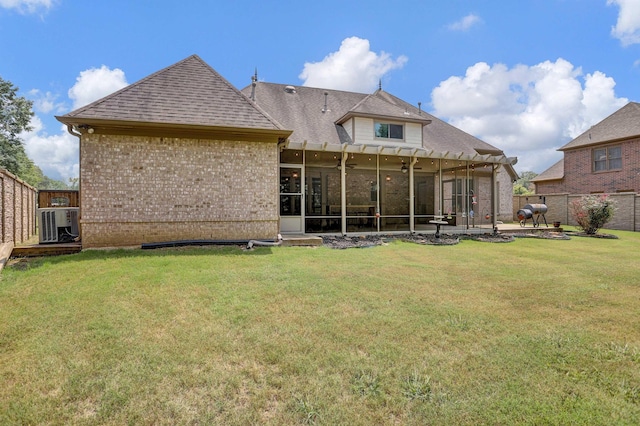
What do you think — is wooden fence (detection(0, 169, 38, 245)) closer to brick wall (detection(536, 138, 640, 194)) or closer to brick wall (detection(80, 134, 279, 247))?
brick wall (detection(80, 134, 279, 247))

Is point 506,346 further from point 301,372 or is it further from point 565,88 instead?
point 565,88

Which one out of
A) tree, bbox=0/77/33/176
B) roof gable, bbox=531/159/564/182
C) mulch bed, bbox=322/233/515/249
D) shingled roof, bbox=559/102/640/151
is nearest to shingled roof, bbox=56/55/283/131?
mulch bed, bbox=322/233/515/249

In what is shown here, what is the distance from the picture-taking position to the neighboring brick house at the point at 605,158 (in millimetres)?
17369

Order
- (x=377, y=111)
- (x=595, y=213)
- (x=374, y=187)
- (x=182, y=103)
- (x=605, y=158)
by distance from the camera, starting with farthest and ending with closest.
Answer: (x=605, y=158) → (x=374, y=187) → (x=377, y=111) → (x=595, y=213) → (x=182, y=103)

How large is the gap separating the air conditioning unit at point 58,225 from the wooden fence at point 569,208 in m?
20.8

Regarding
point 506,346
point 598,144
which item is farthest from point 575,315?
point 598,144

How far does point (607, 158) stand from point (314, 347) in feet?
78.1

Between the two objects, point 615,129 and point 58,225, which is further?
point 615,129

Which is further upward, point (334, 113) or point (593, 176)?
point (334, 113)

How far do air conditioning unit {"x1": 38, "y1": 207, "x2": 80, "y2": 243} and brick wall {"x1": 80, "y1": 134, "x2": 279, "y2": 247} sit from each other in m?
1.46

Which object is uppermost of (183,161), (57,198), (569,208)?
(183,161)

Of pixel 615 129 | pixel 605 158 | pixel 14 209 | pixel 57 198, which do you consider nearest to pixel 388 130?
pixel 14 209

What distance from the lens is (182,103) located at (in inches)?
347

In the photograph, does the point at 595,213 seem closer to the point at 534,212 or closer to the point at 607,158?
the point at 534,212
